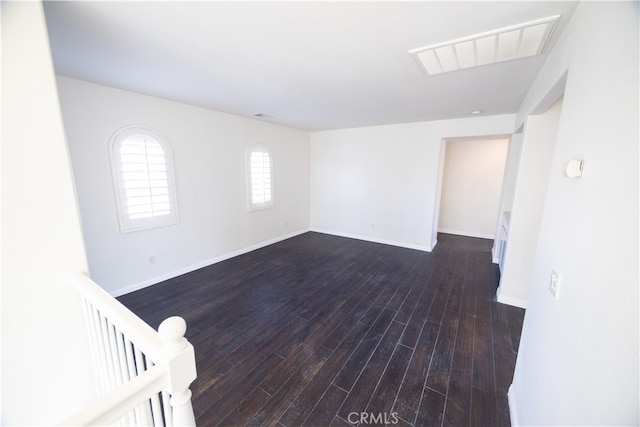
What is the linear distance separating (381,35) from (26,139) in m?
2.06

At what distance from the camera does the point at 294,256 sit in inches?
178

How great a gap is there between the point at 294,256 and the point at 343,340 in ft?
7.68

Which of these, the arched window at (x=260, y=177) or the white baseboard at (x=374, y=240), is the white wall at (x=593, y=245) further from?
the arched window at (x=260, y=177)

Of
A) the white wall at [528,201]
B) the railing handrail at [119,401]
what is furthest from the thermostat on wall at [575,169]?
the white wall at [528,201]

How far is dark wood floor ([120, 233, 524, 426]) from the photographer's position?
1.67 metres

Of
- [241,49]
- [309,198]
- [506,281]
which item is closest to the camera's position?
[241,49]

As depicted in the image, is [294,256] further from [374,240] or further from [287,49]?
[287,49]

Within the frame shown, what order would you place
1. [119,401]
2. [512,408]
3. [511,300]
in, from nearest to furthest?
[119,401], [512,408], [511,300]

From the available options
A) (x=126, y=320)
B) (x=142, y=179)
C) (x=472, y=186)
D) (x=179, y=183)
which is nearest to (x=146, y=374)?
(x=126, y=320)

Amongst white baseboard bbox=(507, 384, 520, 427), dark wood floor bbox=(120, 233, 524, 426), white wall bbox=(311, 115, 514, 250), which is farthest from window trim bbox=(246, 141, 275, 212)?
white baseboard bbox=(507, 384, 520, 427)

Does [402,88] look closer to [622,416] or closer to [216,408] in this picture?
[622,416]

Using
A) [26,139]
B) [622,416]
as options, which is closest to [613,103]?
[622,416]

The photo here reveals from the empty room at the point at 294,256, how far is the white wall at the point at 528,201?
2 cm

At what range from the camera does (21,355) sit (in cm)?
127
